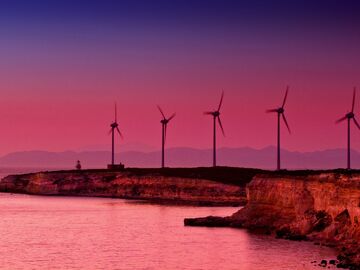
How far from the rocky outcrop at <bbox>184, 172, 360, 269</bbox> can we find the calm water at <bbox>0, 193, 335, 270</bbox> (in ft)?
9.01

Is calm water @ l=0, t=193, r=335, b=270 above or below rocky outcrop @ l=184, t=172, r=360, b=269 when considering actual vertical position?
below

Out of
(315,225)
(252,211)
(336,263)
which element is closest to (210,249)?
(315,225)

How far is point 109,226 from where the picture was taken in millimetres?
135375

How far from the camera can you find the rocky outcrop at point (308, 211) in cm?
9356

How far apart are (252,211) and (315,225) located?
25.7 m

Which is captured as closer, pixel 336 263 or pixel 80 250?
pixel 336 263

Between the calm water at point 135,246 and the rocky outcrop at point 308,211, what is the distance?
2.75 metres

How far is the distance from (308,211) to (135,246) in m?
21.6

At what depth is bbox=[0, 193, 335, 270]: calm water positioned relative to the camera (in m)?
89.0

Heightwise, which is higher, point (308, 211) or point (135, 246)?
point (308, 211)

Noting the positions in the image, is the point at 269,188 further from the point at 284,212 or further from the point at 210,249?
the point at 210,249

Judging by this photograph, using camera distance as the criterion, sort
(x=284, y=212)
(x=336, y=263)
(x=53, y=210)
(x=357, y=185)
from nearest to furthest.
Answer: (x=336, y=263)
(x=357, y=185)
(x=284, y=212)
(x=53, y=210)

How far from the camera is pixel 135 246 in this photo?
4156 inches

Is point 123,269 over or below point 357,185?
below
